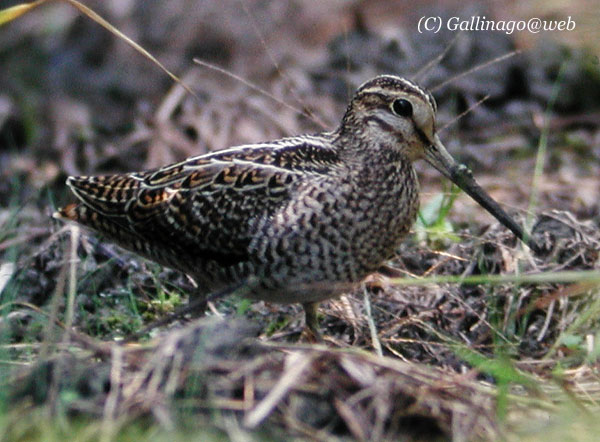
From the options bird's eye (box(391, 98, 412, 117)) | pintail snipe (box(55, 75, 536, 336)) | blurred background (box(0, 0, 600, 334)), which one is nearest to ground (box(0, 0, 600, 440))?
blurred background (box(0, 0, 600, 334))

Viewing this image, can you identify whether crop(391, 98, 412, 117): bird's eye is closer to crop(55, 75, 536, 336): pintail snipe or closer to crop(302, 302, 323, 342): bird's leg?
crop(55, 75, 536, 336): pintail snipe

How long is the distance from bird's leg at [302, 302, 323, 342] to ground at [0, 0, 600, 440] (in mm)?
77

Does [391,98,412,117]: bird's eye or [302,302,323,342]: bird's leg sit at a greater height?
[391,98,412,117]: bird's eye

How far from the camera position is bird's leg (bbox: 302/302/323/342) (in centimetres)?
477


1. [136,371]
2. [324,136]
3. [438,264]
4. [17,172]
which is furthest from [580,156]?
[136,371]

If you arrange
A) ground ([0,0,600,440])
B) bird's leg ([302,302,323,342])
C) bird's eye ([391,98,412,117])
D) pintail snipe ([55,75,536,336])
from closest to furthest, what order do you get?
ground ([0,0,600,440]), pintail snipe ([55,75,536,336]), bird's eye ([391,98,412,117]), bird's leg ([302,302,323,342])

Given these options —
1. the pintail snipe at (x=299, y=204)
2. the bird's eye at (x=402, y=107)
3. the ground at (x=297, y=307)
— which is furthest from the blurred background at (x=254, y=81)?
the bird's eye at (x=402, y=107)

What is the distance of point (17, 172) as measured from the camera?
24.8 feet

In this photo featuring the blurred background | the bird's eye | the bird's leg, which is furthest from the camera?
the blurred background

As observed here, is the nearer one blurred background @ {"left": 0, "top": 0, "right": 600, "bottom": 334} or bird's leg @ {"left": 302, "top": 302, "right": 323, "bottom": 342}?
bird's leg @ {"left": 302, "top": 302, "right": 323, "bottom": 342}

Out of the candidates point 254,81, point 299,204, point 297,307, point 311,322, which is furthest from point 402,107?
point 254,81

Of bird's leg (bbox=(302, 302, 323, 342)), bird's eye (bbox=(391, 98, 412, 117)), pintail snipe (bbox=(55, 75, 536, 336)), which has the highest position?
bird's eye (bbox=(391, 98, 412, 117))

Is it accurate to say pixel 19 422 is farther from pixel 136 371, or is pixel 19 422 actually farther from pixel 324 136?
pixel 324 136

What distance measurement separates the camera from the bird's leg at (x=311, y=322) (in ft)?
15.6
